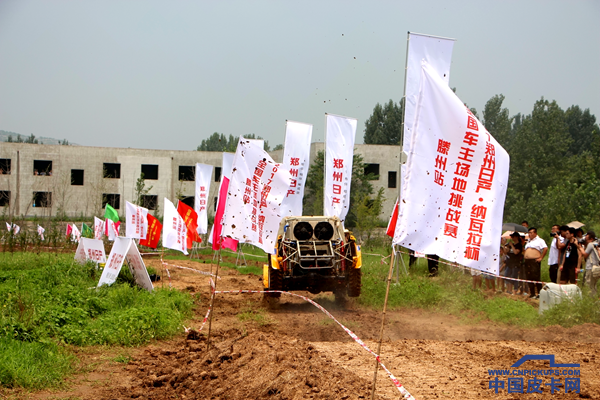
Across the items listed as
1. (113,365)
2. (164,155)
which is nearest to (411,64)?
(113,365)

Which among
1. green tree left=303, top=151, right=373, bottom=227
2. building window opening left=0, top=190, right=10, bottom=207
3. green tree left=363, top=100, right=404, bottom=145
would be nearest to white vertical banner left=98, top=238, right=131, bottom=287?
green tree left=303, top=151, right=373, bottom=227

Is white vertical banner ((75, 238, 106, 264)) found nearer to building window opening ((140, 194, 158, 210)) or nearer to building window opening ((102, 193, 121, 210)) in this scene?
building window opening ((102, 193, 121, 210))

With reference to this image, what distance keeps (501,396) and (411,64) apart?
10.1m

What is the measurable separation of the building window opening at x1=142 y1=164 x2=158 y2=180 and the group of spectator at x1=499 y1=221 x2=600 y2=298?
118ft

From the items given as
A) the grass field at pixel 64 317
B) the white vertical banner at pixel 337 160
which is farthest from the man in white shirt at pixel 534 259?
the grass field at pixel 64 317

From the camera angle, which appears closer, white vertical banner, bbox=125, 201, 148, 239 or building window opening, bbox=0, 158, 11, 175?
white vertical banner, bbox=125, 201, 148, 239

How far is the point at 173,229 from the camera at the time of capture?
19.0 metres

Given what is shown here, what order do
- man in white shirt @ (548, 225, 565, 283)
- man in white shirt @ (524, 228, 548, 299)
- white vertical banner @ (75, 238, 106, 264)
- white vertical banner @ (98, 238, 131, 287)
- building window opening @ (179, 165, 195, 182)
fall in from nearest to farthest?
white vertical banner @ (98, 238, 131, 287) → man in white shirt @ (524, 228, 548, 299) → man in white shirt @ (548, 225, 565, 283) → white vertical banner @ (75, 238, 106, 264) → building window opening @ (179, 165, 195, 182)

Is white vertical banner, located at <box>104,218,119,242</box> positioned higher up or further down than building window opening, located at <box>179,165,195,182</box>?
further down

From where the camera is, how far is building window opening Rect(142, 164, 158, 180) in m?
45.0

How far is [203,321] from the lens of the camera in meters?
10.6

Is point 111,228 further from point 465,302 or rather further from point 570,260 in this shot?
point 570,260

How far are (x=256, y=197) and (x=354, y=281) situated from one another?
288 centimetres

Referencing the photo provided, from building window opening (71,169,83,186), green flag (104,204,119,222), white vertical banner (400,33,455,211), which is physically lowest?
green flag (104,204,119,222)
